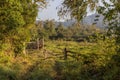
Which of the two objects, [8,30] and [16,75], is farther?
[8,30]

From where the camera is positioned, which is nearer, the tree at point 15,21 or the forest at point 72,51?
the forest at point 72,51

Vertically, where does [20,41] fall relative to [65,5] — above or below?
below

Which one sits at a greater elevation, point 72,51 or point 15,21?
point 15,21

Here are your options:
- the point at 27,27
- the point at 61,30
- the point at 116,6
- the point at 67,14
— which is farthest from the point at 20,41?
the point at 61,30

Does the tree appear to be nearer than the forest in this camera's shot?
No

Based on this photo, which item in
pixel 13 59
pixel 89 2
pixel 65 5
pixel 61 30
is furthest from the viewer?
pixel 61 30

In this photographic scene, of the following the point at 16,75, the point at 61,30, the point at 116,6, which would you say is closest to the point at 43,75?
the point at 16,75

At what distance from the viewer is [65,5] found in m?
20.7

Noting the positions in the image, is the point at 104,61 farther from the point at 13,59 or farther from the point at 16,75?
the point at 13,59

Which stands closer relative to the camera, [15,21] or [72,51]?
[72,51]

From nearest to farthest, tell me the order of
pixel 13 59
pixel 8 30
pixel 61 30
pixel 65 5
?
pixel 65 5
pixel 8 30
pixel 13 59
pixel 61 30

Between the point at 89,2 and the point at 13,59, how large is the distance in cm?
1153

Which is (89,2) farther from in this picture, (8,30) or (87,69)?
(8,30)

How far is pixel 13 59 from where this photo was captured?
28250 millimetres
